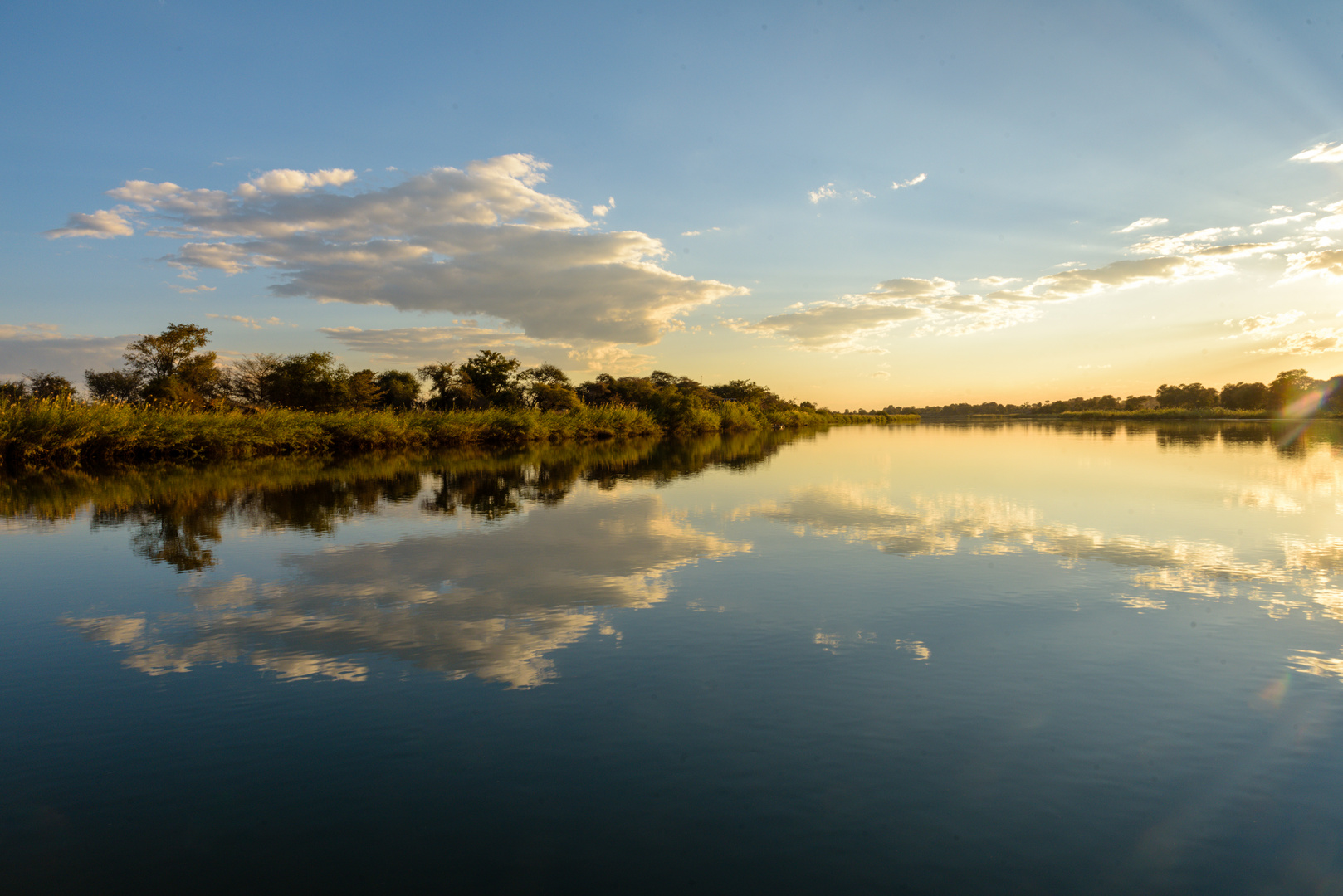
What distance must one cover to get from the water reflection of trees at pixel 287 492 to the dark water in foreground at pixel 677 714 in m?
1.34

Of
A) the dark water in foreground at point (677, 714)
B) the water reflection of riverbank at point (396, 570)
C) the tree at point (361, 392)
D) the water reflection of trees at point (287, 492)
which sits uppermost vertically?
the tree at point (361, 392)

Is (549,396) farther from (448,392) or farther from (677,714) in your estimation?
(677,714)

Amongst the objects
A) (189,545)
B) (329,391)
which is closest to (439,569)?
(189,545)

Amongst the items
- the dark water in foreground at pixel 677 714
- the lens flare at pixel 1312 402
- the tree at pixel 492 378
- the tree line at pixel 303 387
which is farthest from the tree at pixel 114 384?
the lens flare at pixel 1312 402

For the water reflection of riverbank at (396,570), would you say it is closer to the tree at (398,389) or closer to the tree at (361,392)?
the tree at (361,392)

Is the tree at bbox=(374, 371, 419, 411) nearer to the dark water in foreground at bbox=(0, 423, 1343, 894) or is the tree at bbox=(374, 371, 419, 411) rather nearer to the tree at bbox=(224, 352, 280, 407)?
the tree at bbox=(224, 352, 280, 407)

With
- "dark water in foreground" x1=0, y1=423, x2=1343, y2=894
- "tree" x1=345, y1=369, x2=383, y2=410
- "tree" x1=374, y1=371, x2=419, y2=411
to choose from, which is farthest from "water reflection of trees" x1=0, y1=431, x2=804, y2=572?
"tree" x1=374, y1=371, x2=419, y2=411

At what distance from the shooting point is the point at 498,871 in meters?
2.58

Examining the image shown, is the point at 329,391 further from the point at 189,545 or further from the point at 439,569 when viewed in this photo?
the point at 439,569

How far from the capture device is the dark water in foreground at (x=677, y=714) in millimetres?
2682

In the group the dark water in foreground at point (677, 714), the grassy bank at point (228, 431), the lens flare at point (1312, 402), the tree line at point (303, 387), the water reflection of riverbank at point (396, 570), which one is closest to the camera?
the dark water in foreground at point (677, 714)

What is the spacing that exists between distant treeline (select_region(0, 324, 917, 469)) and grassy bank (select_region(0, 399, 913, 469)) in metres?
0.05

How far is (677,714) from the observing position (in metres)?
3.86

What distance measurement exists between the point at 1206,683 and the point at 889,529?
5.48 meters
